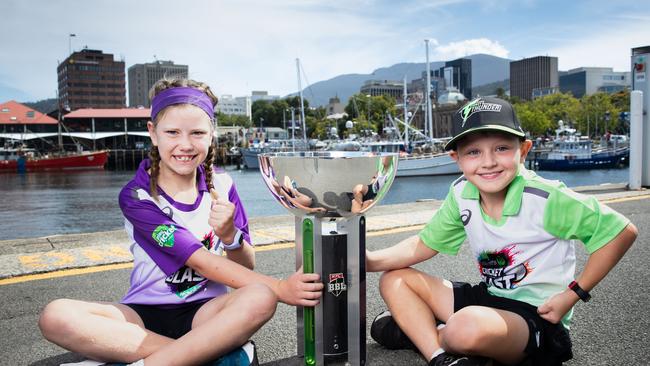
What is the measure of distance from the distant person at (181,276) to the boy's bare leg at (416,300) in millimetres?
554

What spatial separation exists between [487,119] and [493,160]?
0.53 feet

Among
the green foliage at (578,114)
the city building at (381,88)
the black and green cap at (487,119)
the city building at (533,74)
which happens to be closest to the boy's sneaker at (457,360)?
the black and green cap at (487,119)

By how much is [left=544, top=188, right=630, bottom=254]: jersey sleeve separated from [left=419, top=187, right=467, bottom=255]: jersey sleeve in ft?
1.31

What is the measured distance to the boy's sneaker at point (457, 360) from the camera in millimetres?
1832

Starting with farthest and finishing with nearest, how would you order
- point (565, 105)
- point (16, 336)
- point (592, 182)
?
point (565, 105), point (592, 182), point (16, 336)

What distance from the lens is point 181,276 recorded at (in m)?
2.06

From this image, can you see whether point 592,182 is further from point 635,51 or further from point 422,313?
point 422,313

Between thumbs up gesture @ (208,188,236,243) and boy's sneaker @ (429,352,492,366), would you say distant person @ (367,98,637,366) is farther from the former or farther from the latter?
thumbs up gesture @ (208,188,236,243)

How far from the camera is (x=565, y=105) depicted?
226ft

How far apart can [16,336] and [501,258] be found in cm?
223

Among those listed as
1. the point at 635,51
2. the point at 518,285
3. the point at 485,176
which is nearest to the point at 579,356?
the point at 518,285

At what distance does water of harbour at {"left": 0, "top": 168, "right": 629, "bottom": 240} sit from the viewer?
16391mm

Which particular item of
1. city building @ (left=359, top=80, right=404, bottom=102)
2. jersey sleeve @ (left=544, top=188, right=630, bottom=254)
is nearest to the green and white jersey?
jersey sleeve @ (left=544, top=188, right=630, bottom=254)

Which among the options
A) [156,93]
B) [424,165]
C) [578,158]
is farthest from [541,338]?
[578,158]
